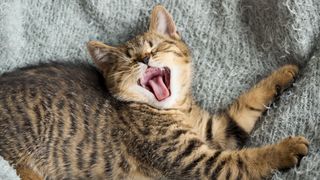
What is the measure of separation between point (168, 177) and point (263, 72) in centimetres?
59

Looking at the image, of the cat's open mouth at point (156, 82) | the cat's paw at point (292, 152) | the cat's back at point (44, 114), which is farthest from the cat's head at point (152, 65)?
the cat's paw at point (292, 152)

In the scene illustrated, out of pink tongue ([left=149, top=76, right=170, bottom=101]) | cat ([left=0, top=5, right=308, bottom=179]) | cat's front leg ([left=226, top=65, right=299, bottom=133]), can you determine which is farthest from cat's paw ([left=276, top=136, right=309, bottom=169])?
pink tongue ([left=149, top=76, right=170, bottom=101])

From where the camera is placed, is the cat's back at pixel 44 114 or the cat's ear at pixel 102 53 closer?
the cat's back at pixel 44 114

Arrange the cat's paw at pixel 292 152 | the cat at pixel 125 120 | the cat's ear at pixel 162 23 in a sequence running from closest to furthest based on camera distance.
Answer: the cat's paw at pixel 292 152 < the cat at pixel 125 120 < the cat's ear at pixel 162 23

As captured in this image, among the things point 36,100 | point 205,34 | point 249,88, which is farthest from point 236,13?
point 36,100

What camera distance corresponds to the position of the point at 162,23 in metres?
1.95

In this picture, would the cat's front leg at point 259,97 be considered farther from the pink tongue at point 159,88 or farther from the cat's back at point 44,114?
the cat's back at point 44,114

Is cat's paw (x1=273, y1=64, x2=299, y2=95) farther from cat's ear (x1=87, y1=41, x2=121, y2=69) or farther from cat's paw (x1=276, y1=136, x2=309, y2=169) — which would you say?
cat's ear (x1=87, y1=41, x2=121, y2=69)

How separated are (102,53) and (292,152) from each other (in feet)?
2.76

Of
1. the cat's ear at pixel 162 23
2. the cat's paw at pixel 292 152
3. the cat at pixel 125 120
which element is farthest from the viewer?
the cat's ear at pixel 162 23

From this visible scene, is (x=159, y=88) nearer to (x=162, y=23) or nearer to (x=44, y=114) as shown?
(x=162, y=23)

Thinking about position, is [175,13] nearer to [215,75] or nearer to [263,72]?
[215,75]

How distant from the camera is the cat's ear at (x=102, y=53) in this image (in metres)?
1.90

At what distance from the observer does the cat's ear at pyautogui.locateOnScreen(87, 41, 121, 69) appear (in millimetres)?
1900
